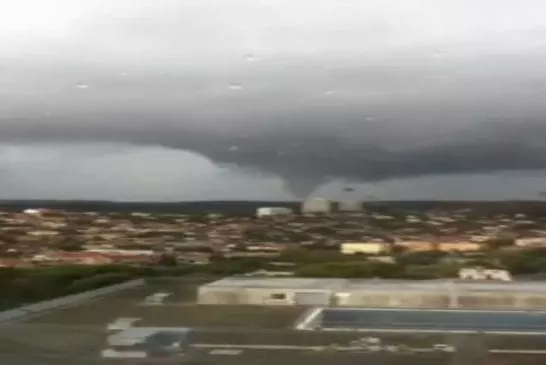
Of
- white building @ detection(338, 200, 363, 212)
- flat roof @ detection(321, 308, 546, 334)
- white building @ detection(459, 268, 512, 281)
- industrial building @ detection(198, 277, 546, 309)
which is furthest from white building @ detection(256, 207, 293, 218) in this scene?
white building @ detection(459, 268, 512, 281)

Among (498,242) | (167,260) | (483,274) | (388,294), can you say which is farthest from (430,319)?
(167,260)

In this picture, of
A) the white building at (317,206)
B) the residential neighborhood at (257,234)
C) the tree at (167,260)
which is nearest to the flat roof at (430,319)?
the residential neighborhood at (257,234)

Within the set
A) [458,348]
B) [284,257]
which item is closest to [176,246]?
[284,257]

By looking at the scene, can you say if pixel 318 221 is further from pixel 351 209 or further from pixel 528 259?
pixel 528 259

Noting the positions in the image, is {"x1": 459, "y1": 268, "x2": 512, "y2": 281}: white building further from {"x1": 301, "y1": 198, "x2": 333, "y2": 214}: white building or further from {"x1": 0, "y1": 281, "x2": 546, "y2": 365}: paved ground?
{"x1": 301, "y1": 198, "x2": 333, "y2": 214}: white building

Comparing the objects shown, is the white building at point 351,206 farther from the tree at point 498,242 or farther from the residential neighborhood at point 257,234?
the tree at point 498,242

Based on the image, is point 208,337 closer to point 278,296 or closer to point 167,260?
point 278,296

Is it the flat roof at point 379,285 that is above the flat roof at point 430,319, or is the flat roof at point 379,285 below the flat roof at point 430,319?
above
